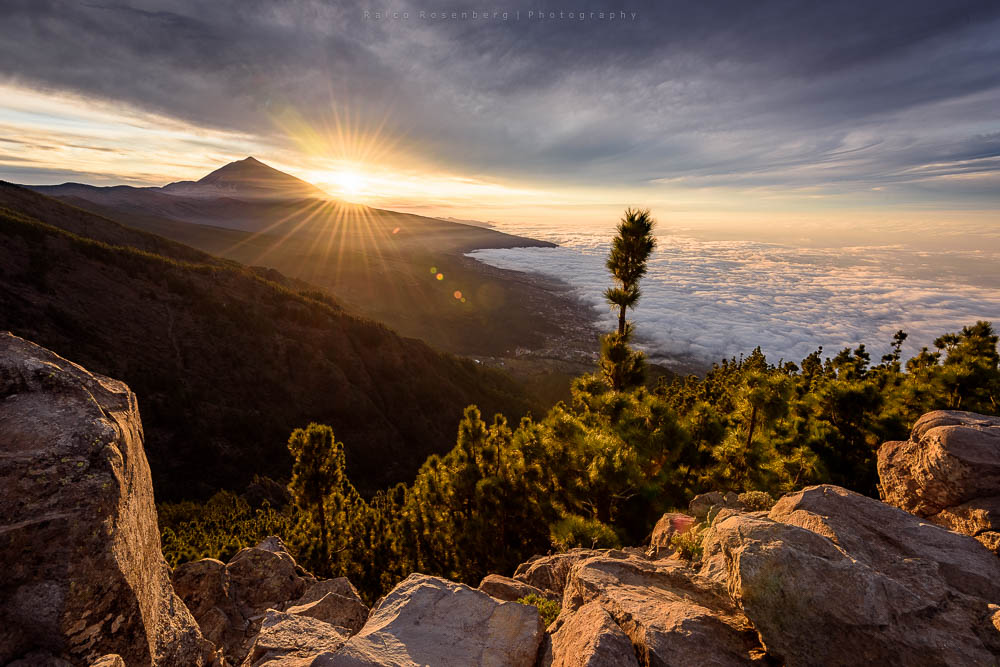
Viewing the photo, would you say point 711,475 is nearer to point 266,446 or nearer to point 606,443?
point 606,443

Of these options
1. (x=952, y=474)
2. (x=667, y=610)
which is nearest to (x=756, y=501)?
(x=952, y=474)

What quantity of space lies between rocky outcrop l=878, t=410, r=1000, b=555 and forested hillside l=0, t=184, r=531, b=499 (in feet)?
154

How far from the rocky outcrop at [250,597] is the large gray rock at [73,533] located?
2915 millimetres

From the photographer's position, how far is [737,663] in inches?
199

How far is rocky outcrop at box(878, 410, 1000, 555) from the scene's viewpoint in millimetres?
8820

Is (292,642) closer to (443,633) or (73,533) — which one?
(443,633)

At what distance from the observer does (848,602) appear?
490 cm

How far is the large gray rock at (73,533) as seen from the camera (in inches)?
202

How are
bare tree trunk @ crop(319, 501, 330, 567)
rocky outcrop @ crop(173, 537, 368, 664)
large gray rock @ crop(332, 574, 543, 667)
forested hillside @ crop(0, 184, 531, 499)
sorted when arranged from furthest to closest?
1. forested hillside @ crop(0, 184, 531, 499)
2. bare tree trunk @ crop(319, 501, 330, 567)
3. rocky outcrop @ crop(173, 537, 368, 664)
4. large gray rock @ crop(332, 574, 543, 667)

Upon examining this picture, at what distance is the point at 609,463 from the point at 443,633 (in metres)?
8.29

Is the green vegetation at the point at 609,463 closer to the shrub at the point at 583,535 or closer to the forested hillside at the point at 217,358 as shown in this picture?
the shrub at the point at 583,535

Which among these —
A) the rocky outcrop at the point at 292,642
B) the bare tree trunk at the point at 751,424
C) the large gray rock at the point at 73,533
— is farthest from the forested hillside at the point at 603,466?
the large gray rock at the point at 73,533

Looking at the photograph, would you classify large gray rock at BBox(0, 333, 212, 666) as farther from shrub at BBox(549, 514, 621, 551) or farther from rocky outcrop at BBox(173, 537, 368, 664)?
shrub at BBox(549, 514, 621, 551)

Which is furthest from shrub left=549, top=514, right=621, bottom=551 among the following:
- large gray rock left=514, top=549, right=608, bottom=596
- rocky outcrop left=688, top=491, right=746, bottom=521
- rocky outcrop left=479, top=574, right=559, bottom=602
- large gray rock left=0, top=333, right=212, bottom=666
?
large gray rock left=0, top=333, right=212, bottom=666
